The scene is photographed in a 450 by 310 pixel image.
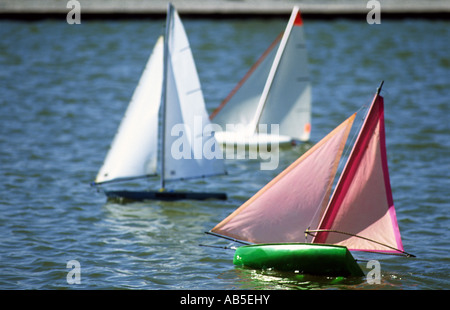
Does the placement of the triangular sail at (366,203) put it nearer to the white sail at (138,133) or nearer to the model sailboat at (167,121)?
the model sailboat at (167,121)

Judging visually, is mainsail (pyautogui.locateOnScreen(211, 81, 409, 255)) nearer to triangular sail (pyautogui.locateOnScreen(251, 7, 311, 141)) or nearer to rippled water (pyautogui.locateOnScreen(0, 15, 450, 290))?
rippled water (pyautogui.locateOnScreen(0, 15, 450, 290))

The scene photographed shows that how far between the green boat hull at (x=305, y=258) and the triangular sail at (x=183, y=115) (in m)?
5.18

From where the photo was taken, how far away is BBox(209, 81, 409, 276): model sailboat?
15164 mm

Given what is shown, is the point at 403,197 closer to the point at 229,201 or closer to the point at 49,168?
the point at 229,201

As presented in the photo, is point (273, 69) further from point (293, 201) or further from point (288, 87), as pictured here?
point (293, 201)

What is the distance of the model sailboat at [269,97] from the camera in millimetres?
24828

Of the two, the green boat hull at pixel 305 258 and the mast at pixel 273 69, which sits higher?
the mast at pixel 273 69

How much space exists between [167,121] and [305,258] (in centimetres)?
674

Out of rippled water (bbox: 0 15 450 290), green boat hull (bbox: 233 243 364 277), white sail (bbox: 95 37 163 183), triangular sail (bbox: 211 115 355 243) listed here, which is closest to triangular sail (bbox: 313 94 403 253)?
triangular sail (bbox: 211 115 355 243)

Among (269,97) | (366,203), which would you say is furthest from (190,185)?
(366,203)

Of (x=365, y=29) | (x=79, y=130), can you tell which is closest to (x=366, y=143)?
(x=79, y=130)

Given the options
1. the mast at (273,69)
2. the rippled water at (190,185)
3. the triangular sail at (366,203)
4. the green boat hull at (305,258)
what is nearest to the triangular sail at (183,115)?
the rippled water at (190,185)

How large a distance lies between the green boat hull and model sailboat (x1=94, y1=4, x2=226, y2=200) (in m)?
5.25

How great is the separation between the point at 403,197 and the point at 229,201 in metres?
5.13
